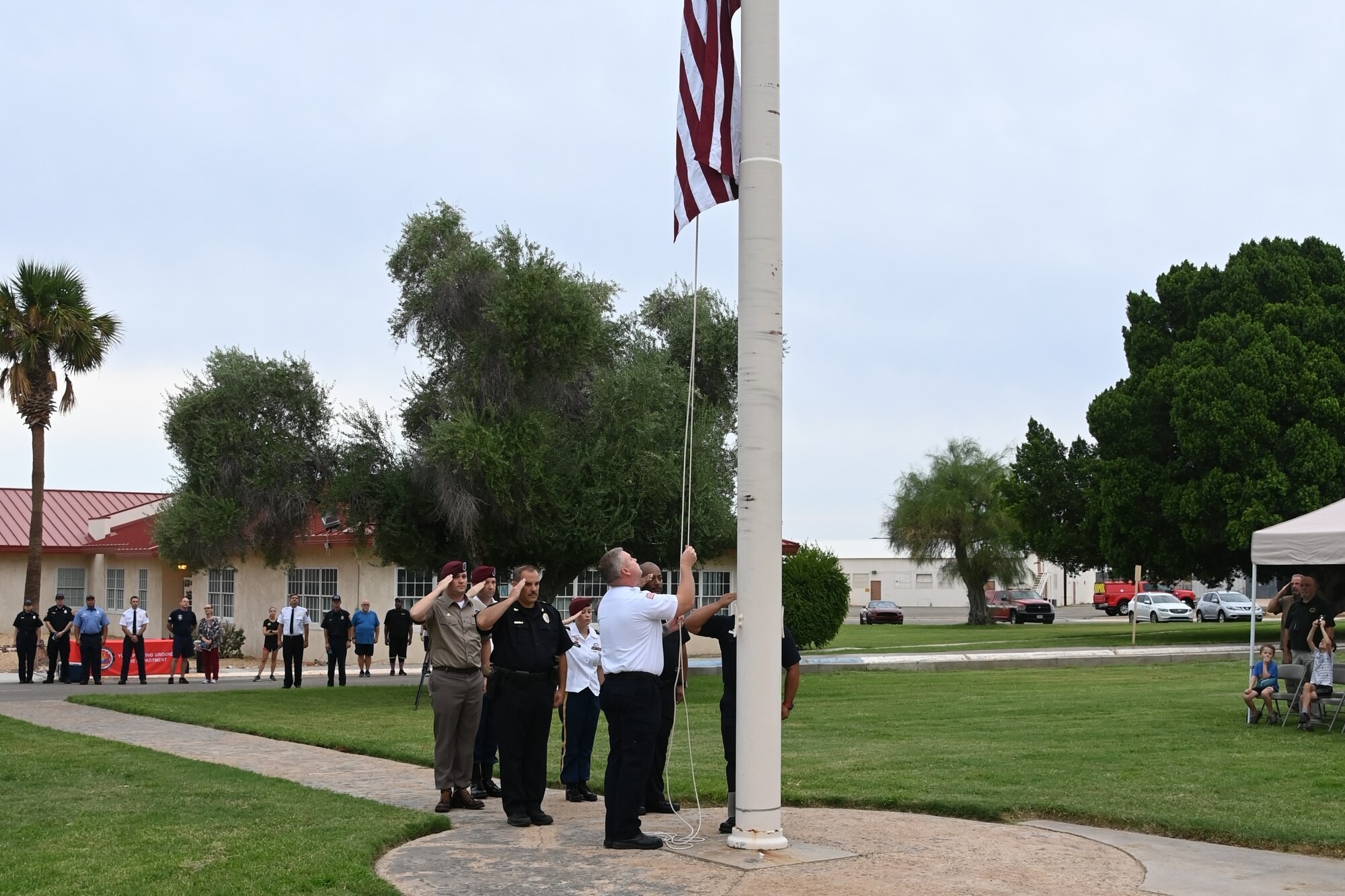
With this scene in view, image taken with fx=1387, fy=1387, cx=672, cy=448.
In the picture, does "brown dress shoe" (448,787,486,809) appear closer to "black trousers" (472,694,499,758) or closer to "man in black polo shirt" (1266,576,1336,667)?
"black trousers" (472,694,499,758)

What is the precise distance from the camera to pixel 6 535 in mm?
40750

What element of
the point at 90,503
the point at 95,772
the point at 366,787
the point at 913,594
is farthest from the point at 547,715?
the point at 913,594

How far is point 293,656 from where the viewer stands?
25.8 meters

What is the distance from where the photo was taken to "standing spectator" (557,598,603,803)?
11.1 m

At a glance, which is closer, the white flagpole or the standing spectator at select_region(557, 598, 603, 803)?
the white flagpole

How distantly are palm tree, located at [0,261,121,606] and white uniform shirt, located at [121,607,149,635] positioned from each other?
619 centimetres

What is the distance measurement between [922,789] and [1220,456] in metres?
30.6

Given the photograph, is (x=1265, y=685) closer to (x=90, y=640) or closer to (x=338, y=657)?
(x=338, y=657)

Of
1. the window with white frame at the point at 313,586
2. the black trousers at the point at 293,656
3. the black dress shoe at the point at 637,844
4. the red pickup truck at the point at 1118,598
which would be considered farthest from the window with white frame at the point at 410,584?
the red pickup truck at the point at 1118,598

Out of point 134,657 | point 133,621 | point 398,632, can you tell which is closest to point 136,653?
point 133,621

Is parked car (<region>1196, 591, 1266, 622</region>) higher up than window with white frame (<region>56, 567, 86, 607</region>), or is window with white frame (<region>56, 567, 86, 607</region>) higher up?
window with white frame (<region>56, 567, 86, 607</region>)

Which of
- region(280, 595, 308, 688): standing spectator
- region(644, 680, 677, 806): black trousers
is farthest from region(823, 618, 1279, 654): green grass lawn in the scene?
region(644, 680, 677, 806): black trousers

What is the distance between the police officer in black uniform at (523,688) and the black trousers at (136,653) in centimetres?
1944

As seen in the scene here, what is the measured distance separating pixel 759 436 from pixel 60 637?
23.2 m
